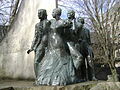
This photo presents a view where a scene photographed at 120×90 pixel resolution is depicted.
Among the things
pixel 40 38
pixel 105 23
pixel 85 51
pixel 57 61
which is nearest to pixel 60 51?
pixel 57 61

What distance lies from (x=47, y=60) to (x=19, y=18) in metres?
3.27

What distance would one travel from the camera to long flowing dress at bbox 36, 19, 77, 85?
6184 mm

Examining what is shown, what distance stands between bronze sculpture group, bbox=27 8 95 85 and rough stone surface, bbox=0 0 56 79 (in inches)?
74.0

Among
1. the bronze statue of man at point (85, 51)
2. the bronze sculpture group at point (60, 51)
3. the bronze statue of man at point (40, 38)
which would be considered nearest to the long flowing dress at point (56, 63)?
the bronze sculpture group at point (60, 51)

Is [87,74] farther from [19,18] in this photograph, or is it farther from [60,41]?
[19,18]

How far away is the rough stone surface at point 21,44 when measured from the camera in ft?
29.1

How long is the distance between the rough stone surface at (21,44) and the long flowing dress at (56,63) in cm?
207

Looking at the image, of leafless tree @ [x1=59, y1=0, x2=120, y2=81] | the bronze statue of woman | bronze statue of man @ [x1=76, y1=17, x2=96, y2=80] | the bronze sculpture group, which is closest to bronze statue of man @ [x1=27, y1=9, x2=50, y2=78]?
the bronze sculpture group

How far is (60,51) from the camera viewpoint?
21.7 feet

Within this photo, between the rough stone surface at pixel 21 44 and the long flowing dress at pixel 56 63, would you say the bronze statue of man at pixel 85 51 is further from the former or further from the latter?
the rough stone surface at pixel 21 44

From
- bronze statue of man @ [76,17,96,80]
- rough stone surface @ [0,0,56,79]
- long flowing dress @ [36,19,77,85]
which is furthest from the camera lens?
rough stone surface @ [0,0,56,79]

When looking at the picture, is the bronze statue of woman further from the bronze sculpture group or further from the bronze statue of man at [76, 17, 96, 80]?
the bronze statue of man at [76, 17, 96, 80]

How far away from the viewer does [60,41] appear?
6.66 m

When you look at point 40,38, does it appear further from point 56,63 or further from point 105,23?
point 105,23
